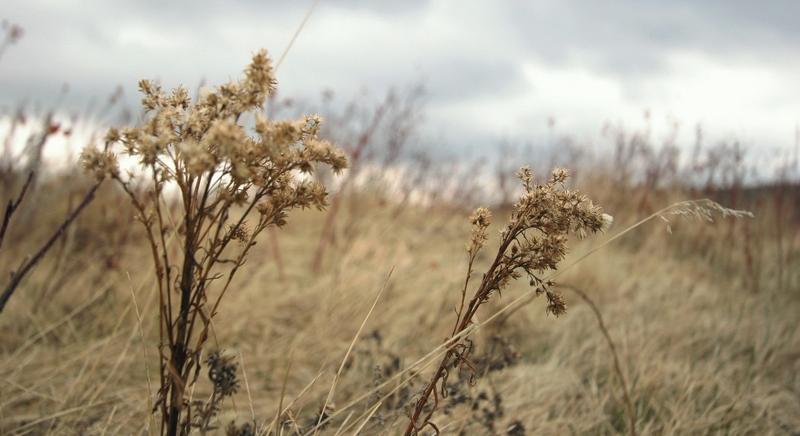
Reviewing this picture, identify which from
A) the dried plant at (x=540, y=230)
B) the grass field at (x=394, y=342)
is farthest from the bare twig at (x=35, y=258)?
the dried plant at (x=540, y=230)

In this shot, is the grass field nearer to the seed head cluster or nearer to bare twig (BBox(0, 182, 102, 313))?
bare twig (BBox(0, 182, 102, 313))

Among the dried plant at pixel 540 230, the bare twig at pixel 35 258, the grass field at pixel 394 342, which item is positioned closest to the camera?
the dried plant at pixel 540 230

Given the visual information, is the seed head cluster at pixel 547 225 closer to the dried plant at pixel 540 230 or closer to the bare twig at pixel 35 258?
the dried plant at pixel 540 230

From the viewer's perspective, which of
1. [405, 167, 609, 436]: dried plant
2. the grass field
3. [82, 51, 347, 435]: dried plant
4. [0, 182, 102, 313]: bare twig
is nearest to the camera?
[82, 51, 347, 435]: dried plant

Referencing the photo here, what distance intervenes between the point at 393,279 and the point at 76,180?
2.72 metres

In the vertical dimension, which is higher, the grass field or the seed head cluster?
the seed head cluster

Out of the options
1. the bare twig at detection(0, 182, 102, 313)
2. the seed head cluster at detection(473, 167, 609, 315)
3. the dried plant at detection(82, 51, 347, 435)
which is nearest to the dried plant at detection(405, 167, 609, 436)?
the seed head cluster at detection(473, 167, 609, 315)

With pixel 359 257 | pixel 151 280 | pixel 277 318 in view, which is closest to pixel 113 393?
pixel 277 318

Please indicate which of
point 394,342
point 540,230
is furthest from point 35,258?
point 394,342

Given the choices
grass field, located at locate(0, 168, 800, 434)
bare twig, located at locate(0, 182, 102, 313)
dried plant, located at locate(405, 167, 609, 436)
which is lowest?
grass field, located at locate(0, 168, 800, 434)

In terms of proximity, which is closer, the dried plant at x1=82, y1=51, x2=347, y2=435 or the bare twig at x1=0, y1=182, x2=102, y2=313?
the dried plant at x1=82, y1=51, x2=347, y2=435

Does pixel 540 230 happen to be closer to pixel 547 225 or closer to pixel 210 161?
pixel 547 225

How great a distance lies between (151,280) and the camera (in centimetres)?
421

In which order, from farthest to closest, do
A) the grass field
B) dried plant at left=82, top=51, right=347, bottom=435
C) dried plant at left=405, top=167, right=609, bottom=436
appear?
1. the grass field
2. dried plant at left=405, top=167, right=609, bottom=436
3. dried plant at left=82, top=51, right=347, bottom=435
